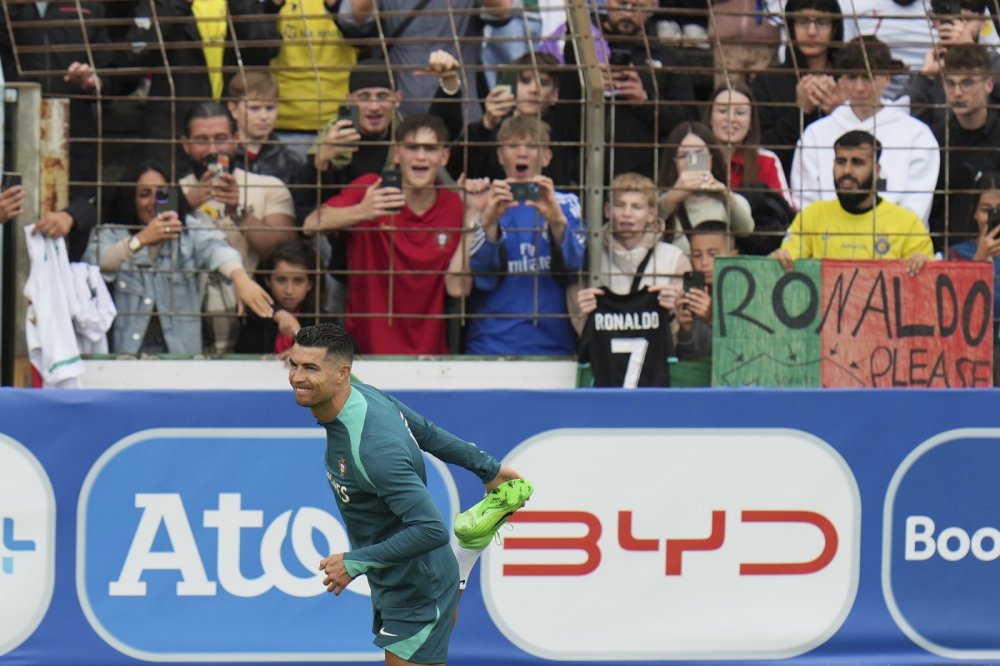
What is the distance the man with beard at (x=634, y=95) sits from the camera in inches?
333

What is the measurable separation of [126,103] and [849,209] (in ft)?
13.4

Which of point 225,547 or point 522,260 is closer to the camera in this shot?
point 225,547

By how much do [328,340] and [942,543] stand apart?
11.5 ft

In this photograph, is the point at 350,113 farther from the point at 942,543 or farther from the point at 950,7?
the point at 950,7

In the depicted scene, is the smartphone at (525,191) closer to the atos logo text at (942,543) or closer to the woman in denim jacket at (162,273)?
the woman in denim jacket at (162,273)

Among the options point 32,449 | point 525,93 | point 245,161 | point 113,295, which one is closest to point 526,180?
point 525,93

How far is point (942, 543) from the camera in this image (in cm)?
753

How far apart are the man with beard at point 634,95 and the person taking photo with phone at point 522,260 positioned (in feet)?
1.21

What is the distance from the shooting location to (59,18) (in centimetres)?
900

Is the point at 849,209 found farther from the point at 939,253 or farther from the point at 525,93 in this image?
the point at 525,93

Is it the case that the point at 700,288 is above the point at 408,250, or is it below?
below

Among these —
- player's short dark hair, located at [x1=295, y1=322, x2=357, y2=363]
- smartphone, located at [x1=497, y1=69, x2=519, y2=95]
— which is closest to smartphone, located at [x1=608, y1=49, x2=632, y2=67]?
smartphone, located at [x1=497, y1=69, x2=519, y2=95]

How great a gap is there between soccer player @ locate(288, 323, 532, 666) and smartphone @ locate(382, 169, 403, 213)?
8.29 feet

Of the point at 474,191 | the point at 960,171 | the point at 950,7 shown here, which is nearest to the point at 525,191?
the point at 474,191
